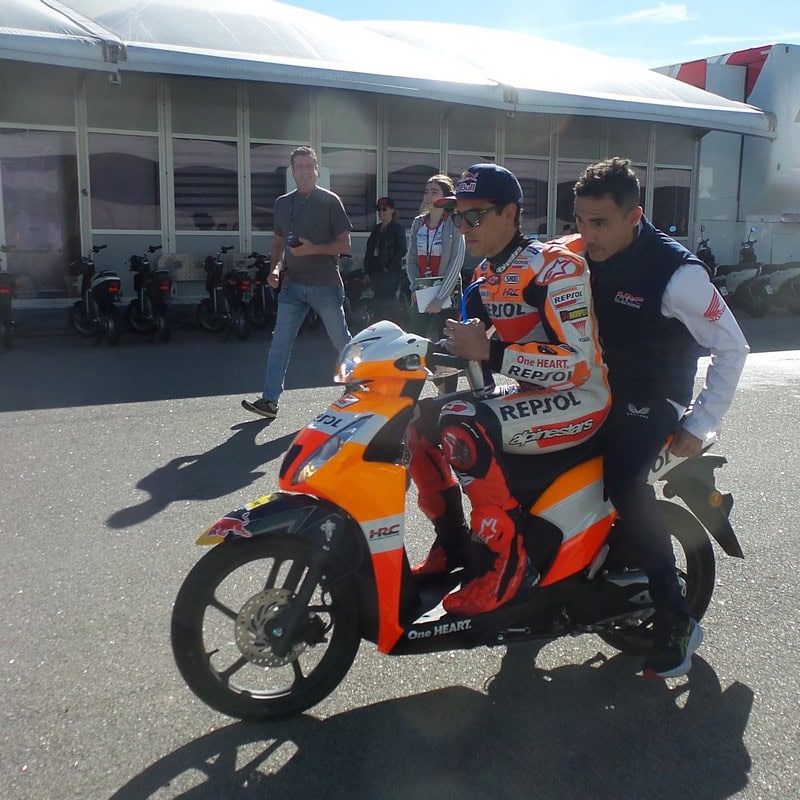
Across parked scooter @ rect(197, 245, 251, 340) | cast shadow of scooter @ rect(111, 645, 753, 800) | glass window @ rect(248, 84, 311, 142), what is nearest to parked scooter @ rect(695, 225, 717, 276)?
glass window @ rect(248, 84, 311, 142)

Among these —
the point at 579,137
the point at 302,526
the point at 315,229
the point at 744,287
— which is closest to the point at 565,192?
the point at 579,137

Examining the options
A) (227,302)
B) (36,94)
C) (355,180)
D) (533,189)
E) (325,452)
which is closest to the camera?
(325,452)

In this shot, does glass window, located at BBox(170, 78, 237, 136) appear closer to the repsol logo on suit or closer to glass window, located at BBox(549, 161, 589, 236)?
glass window, located at BBox(549, 161, 589, 236)

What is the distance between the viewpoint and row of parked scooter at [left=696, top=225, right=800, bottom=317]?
688 inches

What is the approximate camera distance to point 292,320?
757cm

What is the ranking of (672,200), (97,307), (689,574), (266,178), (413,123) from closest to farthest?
(689,574) < (97,307) < (266,178) < (413,123) < (672,200)

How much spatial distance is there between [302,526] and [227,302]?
34.4 feet

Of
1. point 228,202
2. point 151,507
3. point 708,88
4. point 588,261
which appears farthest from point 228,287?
point 708,88

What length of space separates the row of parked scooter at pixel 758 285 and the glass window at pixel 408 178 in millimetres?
5347

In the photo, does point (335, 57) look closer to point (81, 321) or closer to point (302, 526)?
point (81, 321)

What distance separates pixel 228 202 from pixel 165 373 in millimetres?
6606

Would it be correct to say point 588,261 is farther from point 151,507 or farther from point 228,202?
point 228,202

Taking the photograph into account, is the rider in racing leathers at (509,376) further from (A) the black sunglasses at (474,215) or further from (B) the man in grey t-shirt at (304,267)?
(B) the man in grey t-shirt at (304,267)

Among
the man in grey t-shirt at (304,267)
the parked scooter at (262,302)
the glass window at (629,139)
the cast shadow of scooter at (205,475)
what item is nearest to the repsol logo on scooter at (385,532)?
the cast shadow of scooter at (205,475)
